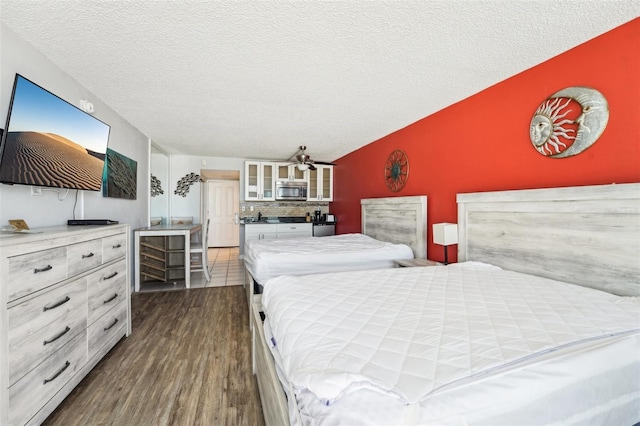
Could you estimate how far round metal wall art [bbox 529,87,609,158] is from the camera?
1.68 m

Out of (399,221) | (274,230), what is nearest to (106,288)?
(399,221)

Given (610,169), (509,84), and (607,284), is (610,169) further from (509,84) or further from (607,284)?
(509,84)

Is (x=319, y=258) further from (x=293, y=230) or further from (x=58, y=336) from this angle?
(x=293, y=230)

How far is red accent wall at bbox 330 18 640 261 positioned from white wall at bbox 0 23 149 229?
11.6 feet

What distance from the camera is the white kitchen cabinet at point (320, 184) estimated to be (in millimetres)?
6230

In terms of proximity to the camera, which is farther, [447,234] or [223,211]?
[223,211]

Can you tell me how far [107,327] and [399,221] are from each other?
10.5ft

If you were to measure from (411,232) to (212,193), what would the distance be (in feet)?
20.6

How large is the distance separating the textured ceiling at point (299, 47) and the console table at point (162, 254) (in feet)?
5.95

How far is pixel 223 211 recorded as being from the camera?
7.91 meters

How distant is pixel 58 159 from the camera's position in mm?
→ 1917

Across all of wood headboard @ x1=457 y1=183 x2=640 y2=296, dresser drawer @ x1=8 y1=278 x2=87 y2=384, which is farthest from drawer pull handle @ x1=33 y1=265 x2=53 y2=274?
wood headboard @ x1=457 y1=183 x2=640 y2=296

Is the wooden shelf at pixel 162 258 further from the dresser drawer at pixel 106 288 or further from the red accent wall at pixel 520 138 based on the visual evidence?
the red accent wall at pixel 520 138

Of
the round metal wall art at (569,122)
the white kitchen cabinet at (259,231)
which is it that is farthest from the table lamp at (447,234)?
the white kitchen cabinet at (259,231)
